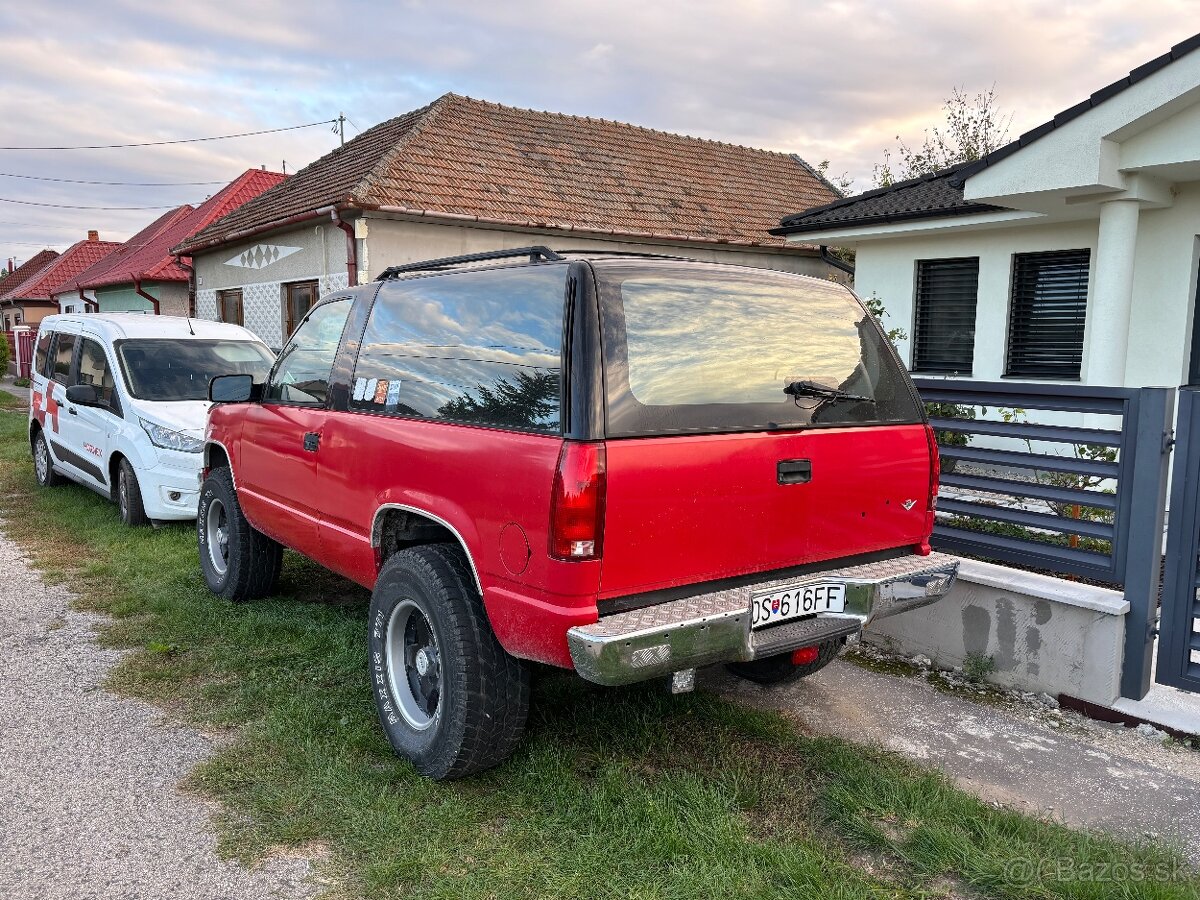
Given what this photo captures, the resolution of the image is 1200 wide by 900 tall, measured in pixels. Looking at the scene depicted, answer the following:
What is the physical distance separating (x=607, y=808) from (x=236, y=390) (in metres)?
3.26

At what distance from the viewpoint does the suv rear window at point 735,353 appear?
311 centimetres

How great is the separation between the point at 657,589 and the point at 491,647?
0.69 meters

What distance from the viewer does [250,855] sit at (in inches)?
120

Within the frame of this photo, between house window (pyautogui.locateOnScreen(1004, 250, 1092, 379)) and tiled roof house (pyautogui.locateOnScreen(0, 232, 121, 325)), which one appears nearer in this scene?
house window (pyautogui.locateOnScreen(1004, 250, 1092, 379))

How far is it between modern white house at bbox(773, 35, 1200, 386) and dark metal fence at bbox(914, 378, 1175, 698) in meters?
4.17

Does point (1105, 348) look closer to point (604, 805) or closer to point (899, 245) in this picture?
point (899, 245)

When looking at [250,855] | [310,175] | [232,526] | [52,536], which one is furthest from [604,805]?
[310,175]

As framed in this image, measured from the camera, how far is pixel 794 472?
11.0 ft

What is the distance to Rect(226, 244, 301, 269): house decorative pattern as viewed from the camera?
601 inches

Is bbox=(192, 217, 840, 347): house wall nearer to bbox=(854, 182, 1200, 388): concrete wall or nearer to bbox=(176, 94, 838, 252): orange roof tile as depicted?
bbox=(176, 94, 838, 252): orange roof tile

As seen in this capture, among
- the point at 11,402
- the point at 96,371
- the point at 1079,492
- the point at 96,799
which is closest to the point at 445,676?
the point at 96,799

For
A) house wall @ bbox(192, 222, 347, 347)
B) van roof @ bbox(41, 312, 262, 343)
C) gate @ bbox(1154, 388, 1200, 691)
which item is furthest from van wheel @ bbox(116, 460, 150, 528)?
gate @ bbox(1154, 388, 1200, 691)

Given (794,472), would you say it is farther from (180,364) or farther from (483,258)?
(180,364)

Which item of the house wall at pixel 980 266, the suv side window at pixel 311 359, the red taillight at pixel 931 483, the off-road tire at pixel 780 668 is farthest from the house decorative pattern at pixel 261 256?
the red taillight at pixel 931 483
